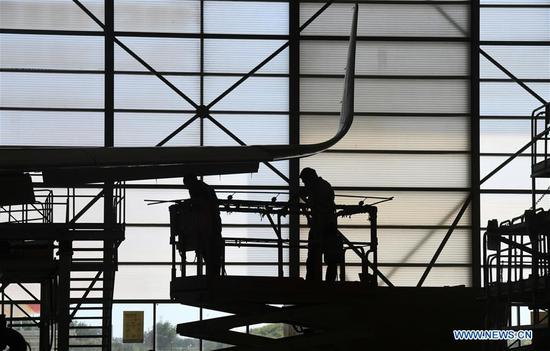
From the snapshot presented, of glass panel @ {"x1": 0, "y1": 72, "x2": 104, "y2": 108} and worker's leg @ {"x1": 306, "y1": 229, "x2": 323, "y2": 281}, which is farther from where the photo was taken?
glass panel @ {"x1": 0, "y1": 72, "x2": 104, "y2": 108}

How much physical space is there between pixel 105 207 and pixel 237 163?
35.5 ft

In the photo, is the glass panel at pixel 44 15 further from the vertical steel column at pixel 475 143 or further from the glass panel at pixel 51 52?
the vertical steel column at pixel 475 143

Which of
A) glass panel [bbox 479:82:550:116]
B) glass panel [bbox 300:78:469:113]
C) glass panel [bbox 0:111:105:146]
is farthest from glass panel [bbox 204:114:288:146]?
glass panel [bbox 479:82:550:116]

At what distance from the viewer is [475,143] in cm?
2856

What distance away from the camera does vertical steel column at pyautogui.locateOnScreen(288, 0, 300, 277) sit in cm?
2795

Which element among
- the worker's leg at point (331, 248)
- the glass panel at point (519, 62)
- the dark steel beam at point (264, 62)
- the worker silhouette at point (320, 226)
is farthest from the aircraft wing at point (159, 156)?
the glass panel at point (519, 62)

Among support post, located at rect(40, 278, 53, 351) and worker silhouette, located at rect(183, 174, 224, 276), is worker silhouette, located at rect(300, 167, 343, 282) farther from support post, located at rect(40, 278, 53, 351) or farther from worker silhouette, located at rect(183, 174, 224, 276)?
support post, located at rect(40, 278, 53, 351)

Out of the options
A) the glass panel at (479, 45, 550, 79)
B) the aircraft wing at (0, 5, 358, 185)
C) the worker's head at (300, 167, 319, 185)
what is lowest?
the worker's head at (300, 167, 319, 185)

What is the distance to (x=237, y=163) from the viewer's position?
1747 cm

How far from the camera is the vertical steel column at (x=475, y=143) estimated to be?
28125 millimetres

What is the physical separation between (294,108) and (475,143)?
210 inches

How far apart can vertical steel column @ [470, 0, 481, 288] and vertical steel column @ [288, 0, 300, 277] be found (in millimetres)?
5034

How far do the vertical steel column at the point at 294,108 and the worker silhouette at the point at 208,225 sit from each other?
12.8 meters

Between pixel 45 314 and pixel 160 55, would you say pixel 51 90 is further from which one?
pixel 45 314
